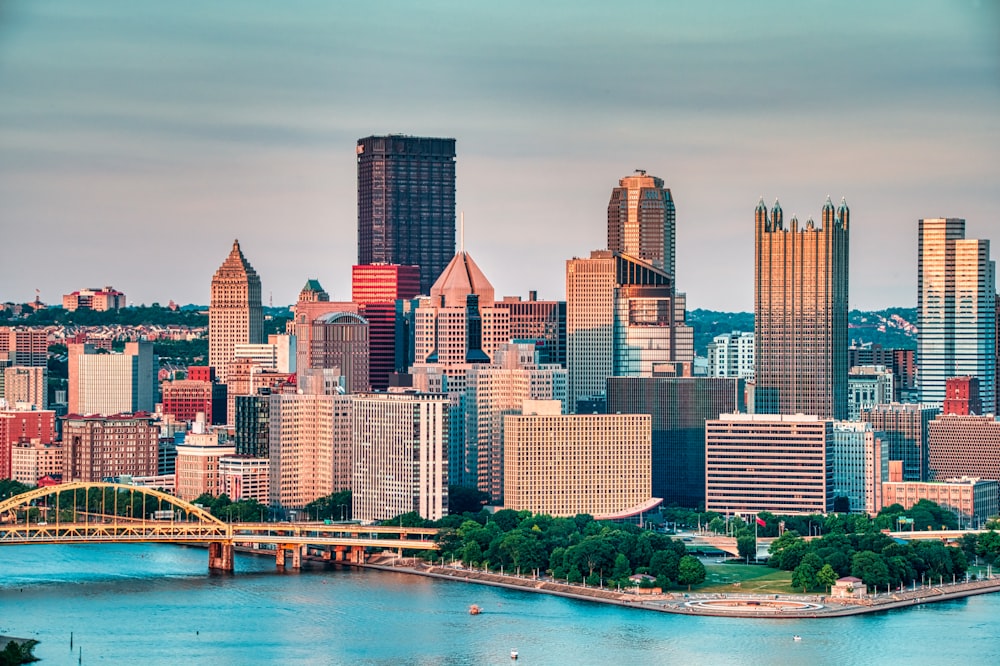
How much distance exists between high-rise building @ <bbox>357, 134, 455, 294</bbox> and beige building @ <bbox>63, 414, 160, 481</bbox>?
34.5m

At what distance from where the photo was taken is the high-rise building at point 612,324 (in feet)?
360

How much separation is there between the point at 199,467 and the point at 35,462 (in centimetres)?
1026

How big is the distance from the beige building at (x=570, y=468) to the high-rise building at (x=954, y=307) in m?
33.3

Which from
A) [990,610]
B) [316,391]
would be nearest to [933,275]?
[316,391]

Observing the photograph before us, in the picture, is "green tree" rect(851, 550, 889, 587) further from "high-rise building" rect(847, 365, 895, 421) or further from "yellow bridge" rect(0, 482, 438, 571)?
"high-rise building" rect(847, 365, 895, 421)

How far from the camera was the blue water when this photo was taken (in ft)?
209

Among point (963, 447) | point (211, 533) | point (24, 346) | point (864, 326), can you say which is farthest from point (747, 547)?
point (864, 326)

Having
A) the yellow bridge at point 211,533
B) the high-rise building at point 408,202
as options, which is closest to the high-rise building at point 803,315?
the yellow bridge at point 211,533

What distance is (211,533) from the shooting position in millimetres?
81625

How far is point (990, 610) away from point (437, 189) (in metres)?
69.9

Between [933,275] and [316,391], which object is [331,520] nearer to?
[316,391]

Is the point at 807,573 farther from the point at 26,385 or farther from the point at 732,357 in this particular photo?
the point at 26,385

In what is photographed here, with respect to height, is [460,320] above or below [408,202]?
below

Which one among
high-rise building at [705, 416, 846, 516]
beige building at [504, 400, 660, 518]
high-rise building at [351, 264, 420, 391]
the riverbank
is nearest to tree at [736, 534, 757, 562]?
beige building at [504, 400, 660, 518]
